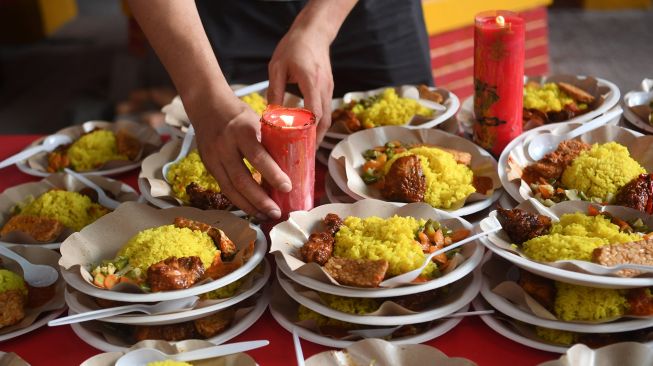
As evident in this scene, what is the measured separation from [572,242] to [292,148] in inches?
22.5

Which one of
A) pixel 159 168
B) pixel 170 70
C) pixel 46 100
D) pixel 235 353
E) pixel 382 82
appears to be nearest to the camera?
pixel 235 353

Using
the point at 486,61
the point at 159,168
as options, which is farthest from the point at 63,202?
the point at 486,61

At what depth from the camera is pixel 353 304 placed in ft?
4.65

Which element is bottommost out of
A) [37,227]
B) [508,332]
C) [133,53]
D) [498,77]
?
[133,53]

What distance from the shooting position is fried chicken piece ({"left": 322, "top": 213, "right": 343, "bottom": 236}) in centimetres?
158

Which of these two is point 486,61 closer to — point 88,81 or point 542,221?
point 542,221

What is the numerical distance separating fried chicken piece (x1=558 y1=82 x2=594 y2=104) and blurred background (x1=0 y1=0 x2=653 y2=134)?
198cm

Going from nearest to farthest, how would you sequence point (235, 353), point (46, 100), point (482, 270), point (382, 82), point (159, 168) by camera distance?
point (235, 353) < point (482, 270) < point (159, 168) < point (382, 82) < point (46, 100)

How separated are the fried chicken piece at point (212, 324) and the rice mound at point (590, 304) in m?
0.61

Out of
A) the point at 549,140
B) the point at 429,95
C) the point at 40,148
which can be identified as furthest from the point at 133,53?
the point at 549,140

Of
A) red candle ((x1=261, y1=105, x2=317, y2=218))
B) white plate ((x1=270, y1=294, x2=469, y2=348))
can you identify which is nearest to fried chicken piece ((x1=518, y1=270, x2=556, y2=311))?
white plate ((x1=270, y1=294, x2=469, y2=348))

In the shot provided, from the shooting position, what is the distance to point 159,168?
203 cm

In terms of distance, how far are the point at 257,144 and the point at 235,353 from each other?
45 cm

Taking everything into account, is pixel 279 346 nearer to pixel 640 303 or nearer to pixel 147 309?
pixel 147 309
